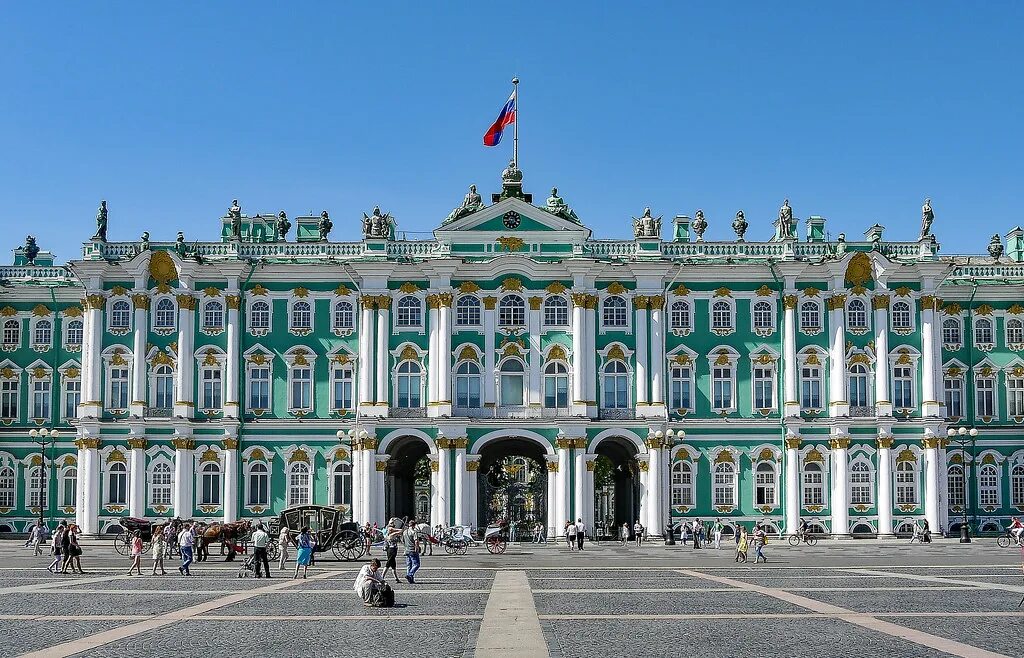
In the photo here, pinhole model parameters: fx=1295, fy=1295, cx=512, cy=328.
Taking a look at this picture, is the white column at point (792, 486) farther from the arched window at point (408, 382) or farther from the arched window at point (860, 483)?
the arched window at point (408, 382)

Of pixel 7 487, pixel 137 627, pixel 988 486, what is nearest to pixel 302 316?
pixel 7 487

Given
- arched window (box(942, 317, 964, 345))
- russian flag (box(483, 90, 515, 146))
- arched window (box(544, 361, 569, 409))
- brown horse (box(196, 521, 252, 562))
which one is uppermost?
russian flag (box(483, 90, 515, 146))

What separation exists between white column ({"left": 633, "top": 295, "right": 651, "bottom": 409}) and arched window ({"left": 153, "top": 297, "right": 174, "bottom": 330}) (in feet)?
90.6

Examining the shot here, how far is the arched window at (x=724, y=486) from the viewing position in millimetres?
76312

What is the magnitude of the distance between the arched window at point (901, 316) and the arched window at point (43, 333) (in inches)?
2012

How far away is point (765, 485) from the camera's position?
76.6 meters

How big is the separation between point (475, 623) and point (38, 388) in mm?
58510

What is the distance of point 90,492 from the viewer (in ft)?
247

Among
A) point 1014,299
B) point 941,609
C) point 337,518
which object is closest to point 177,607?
point 941,609

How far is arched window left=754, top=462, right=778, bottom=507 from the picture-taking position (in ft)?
251

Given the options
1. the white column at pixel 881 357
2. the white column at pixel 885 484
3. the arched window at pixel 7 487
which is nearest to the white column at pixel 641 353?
the white column at pixel 881 357

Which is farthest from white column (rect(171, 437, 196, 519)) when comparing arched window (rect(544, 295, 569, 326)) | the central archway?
arched window (rect(544, 295, 569, 326))

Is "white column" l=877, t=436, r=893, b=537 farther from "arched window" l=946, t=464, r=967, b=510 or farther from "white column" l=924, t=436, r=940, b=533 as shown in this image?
"arched window" l=946, t=464, r=967, b=510

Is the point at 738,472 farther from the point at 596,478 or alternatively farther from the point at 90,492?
→ the point at 90,492
